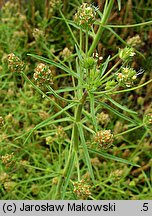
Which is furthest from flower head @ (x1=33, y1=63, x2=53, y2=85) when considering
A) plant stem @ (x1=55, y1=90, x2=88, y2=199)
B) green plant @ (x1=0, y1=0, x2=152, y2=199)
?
plant stem @ (x1=55, y1=90, x2=88, y2=199)

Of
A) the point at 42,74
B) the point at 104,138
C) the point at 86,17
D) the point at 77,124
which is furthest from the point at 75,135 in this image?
the point at 86,17

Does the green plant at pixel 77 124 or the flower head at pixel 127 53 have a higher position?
the flower head at pixel 127 53

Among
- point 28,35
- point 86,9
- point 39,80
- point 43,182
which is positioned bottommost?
point 43,182

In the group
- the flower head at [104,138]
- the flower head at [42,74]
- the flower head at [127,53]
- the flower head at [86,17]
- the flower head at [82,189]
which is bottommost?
the flower head at [82,189]

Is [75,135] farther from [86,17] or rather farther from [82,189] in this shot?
[86,17]

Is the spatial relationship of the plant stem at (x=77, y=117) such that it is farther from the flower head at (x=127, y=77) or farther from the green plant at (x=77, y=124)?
the flower head at (x=127, y=77)

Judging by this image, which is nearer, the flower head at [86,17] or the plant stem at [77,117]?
the flower head at [86,17]

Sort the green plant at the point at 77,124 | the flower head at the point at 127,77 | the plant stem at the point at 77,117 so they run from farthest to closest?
the plant stem at the point at 77,117 < the green plant at the point at 77,124 < the flower head at the point at 127,77

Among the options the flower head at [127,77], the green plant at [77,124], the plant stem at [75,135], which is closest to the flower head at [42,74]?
the green plant at [77,124]

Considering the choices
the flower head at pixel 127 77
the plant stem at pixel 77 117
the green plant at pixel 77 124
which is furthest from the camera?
the plant stem at pixel 77 117
